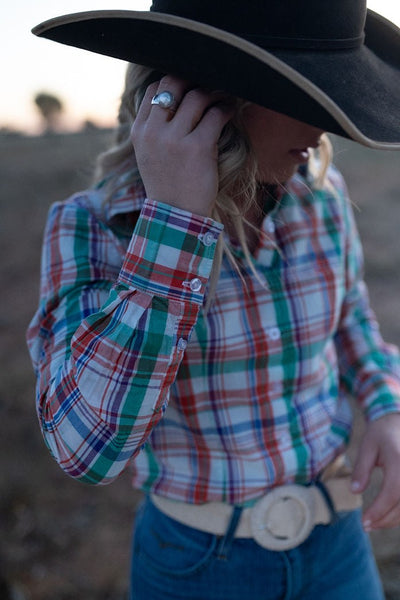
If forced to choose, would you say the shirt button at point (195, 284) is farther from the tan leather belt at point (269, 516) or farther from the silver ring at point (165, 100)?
the tan leather belt at point (269, 516)

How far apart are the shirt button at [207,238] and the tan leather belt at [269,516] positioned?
25.8 inches

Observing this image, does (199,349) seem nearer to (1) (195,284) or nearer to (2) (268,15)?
(1) (195,284)

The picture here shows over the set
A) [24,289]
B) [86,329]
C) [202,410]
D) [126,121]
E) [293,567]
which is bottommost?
[24,289]

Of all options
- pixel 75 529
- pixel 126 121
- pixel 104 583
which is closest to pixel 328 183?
pixel 126 121

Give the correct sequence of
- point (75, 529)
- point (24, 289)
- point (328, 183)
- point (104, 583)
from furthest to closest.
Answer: point (24, 289) → point (75, 529) → point (104, 583) → point (328, 183)

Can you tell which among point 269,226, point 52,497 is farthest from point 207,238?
point 52,497

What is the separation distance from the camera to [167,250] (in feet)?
3.37

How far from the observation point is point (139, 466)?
1418mm

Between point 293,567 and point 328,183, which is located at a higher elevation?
point 328,183

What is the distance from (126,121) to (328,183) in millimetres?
572

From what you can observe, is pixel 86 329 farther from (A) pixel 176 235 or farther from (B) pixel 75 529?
(B) pixel 75 529

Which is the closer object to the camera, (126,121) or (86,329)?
(86,329)

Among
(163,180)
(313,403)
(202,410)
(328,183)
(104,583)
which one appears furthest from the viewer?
(104,583)

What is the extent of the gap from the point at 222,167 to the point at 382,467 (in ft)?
2.72
